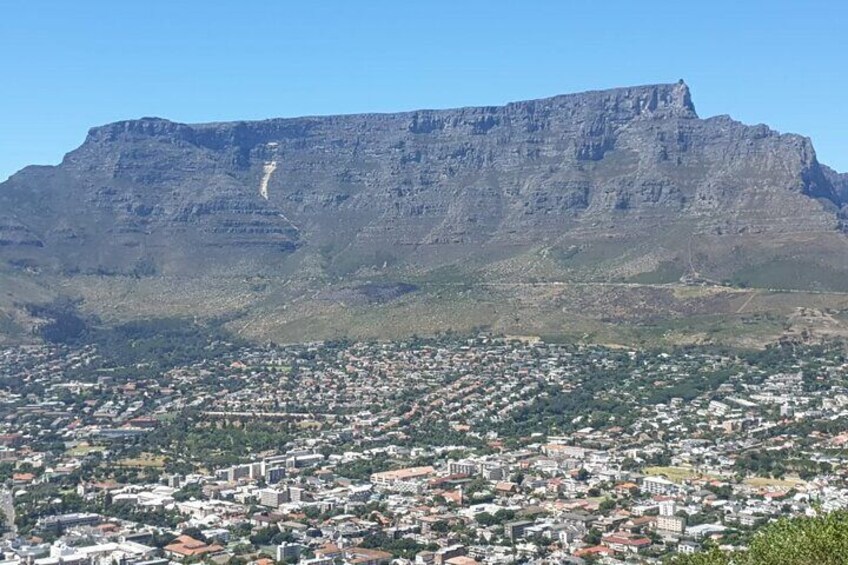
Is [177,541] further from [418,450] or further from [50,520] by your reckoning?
[418,450]

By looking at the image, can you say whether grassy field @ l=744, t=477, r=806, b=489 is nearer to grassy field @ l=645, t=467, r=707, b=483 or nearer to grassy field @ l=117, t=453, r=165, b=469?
grassy field @ l=645, t=467, r=707, b=483

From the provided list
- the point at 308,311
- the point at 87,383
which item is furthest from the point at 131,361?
the point at 308,311

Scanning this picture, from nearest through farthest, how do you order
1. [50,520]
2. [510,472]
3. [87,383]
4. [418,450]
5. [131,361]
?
1. [50,520]
2. [510,472]
3. [418,450]
4. [87,383]
5. [131,361]

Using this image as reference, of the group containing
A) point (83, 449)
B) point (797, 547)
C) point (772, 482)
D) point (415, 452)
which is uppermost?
point (797, 547)

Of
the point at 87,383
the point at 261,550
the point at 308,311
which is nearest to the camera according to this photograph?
the point at 261,550

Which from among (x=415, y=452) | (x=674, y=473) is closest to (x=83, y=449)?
(x=415, y=452)

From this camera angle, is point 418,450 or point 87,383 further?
point 87,383

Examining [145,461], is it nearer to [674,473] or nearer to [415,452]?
[415,452]

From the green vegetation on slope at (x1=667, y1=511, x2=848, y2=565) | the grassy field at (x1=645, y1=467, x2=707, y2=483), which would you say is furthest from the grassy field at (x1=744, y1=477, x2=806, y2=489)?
the green vegetation on slope at (x1=667, y1=511, x2=848, y2=565)

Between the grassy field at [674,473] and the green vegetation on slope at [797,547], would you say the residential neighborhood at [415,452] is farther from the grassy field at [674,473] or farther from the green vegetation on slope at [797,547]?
the green vegetation on slope at [797,547]

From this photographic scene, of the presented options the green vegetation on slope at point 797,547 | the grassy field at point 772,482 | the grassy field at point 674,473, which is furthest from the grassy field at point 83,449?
the green vegetation on slope at point 797,547

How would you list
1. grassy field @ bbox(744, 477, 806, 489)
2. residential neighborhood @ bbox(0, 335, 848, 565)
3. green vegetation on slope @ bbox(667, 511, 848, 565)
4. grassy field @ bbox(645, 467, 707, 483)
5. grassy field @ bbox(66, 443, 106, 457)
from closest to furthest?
green vegetation on slope @ bbox(667, 511, 848, 565) < residential neighborhood @ bbox(0, 335, 848, 565) < grassy field @ bbox(744, 477, 806, 489) < grassy field @ bbox(645, 467, 707, 483) < grassy field @ bbox(66, 443, 106, 457)
